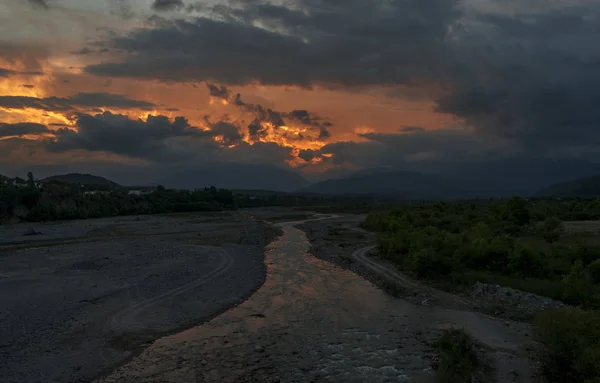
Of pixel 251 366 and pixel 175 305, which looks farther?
pixel 175 305

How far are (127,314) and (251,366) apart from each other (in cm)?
980

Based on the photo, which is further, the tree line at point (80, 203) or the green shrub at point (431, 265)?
the tree line at point (80, 203)

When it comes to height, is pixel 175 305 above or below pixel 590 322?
below

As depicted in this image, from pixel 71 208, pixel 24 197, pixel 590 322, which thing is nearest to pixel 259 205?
pixel 71 208

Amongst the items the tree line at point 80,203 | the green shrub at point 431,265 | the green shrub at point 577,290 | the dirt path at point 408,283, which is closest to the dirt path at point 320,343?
the dirt path at point 408,283

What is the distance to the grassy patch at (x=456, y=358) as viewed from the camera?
14.7m

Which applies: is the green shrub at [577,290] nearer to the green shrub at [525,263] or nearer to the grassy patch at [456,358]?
the green shrub at [525,263]

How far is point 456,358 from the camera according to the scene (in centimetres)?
1571

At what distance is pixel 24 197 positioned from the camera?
106812mm

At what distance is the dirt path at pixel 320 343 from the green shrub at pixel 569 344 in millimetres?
1350

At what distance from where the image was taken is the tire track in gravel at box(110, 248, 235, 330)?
21.9 m

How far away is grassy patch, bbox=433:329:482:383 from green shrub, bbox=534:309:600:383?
7.96 ft

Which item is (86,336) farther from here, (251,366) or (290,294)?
(290,294)

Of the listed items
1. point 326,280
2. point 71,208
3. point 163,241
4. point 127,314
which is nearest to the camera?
point 127,314
